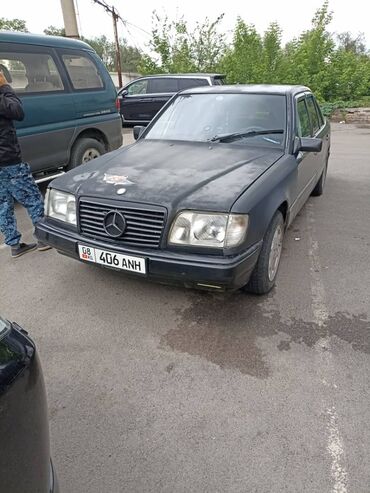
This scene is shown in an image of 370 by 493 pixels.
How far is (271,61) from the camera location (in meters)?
15.8

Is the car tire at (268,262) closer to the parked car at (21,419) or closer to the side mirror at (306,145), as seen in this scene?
the side mirror at (306,145)

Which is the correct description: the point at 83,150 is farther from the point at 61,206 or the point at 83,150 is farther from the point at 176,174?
the point at 176,174

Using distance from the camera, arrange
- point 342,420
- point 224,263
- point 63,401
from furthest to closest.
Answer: point 224,263 < point 63,401 < point 342,420

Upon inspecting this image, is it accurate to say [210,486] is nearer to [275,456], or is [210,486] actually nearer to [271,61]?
[275,456]

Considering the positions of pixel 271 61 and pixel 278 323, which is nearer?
pixel 278 323

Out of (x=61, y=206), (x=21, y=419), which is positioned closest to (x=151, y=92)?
(x=61, y=206)

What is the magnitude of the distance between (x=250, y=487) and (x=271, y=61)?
17.0 metres

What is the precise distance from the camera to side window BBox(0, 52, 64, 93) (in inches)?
189

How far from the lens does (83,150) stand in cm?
577

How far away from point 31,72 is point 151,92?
7.89 metres

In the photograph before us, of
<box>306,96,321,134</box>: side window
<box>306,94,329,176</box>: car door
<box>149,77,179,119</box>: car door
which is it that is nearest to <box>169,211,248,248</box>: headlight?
<box>306,94,329,176</box>: car door

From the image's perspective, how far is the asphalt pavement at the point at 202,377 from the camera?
5.65 feet

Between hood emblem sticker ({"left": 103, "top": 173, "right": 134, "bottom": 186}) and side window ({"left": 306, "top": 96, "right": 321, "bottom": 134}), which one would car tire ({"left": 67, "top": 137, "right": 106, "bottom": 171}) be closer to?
hood emblem sticker ({"left": 103, "top": 173, "right": 134, "bottom": 186})

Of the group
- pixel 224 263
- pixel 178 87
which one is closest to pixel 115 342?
pixel 224 263
